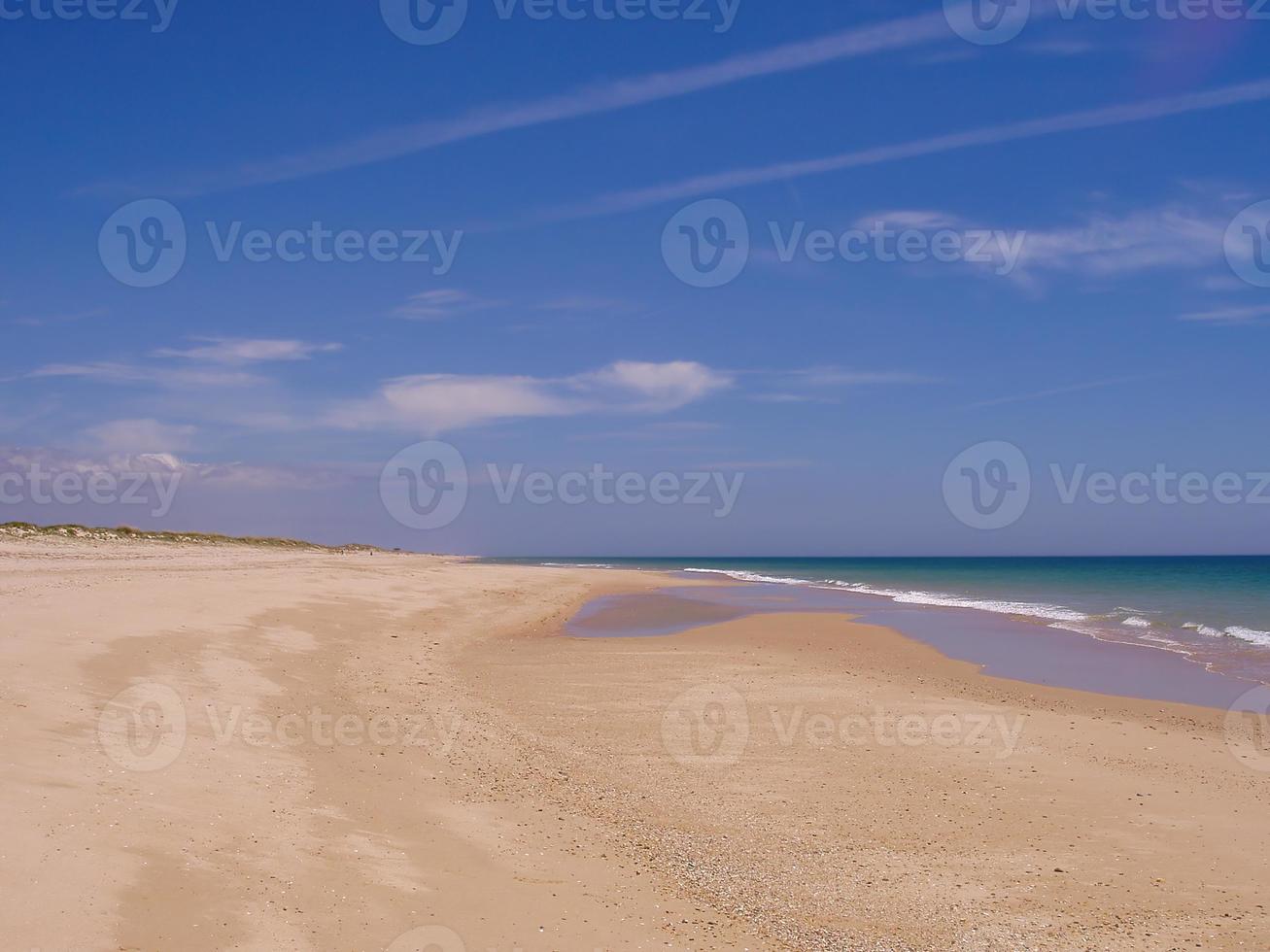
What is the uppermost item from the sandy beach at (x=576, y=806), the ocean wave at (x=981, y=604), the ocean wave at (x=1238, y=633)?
the ocean wave at (x=1238, y=633)

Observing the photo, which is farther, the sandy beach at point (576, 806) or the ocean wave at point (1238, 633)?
the ocean wave at point (1238, 633)

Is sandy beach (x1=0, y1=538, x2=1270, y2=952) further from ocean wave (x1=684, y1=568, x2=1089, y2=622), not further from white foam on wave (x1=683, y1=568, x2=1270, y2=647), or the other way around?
ocean wave (x1=684, y1=568, x2=1089, y2=622)

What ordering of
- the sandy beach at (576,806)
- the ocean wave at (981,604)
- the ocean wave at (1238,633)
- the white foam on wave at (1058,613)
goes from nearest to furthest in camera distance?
the sandy beach at (576,806)
the ocean wave at (1238,633)
the white foam on wave at (1058,613)
the ocean wave at (981,604)

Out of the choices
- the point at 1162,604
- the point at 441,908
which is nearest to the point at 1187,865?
the point at 441,908

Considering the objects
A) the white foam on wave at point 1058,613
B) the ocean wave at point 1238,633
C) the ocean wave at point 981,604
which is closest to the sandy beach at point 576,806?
the ocean wave at point 1238,633

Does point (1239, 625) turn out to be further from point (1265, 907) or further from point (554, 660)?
point (1265, 907)

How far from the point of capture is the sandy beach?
7.62 metres

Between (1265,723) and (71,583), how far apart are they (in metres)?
27.5

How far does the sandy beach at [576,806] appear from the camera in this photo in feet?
25.0

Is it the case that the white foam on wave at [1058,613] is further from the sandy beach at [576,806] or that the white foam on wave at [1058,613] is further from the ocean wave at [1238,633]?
the sandy beach at [576,806]

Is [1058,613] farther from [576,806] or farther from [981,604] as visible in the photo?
[576,806]

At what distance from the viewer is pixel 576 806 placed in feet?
36.2

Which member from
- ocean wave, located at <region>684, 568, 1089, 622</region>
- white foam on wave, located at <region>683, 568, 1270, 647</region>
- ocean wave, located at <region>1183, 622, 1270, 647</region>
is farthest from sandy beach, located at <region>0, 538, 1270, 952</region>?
ocean wave, located at <region>684, 568, 1089, 622</region>

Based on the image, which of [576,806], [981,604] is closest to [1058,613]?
[981,604]
